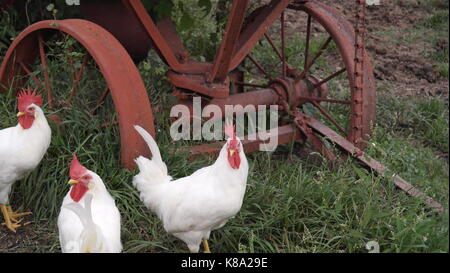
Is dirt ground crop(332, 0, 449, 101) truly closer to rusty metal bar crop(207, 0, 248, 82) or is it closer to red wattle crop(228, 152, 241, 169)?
rusty metal bar crop(207, 0, 248, 82)

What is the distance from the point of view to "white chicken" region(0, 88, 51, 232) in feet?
8.93

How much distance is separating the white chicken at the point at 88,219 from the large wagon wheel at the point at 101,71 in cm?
44

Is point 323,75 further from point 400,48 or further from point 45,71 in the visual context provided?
point 45,71

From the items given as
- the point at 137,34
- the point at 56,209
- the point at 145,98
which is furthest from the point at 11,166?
the point at 137,34

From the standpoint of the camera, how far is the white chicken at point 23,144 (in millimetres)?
2723

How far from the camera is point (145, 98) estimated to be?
289cm

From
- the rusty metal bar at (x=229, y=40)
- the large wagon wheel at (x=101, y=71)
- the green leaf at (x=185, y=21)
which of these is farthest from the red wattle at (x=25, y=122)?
the green leaf at (x=185, y=21)

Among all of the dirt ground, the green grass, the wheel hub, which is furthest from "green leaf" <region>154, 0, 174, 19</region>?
the dirt ground

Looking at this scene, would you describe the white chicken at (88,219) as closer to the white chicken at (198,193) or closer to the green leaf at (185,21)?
the white chicken at (198,193)

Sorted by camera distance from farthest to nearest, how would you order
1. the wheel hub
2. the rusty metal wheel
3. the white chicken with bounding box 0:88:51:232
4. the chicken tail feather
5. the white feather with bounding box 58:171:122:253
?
the wheel hub → the rusty metal wheel → the white chicken with bounding box 0:88:51:232 → the chicken tail feather → the white feather with bounding box 58:171:122:253

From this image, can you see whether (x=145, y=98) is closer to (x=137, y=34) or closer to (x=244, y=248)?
(x=244, y=248)

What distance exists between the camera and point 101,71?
286 cm

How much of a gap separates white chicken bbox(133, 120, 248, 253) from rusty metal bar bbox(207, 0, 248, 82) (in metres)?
0.90

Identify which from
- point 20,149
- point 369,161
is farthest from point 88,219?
point 369,161
